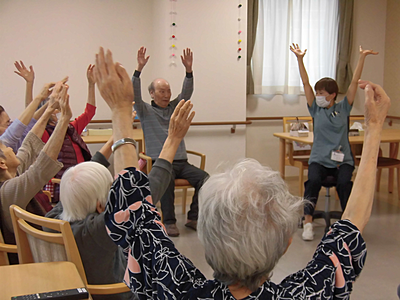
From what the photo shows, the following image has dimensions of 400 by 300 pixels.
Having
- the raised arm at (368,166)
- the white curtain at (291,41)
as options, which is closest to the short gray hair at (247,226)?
the raised arm at (368,166)

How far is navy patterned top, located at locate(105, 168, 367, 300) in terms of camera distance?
757 millimetres

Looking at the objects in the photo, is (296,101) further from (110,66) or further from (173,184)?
(110,66)

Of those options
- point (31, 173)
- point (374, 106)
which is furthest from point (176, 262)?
point (31, 173)

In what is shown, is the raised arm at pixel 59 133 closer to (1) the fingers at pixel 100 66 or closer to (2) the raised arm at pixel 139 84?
(1) the fingers at pixel 100 66

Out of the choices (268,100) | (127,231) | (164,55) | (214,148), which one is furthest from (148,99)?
(127,231)

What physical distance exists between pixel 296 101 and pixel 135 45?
2.33 metres

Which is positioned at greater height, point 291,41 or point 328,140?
point 291,41

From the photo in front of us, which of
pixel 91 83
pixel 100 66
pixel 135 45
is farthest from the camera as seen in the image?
pixel 135 45

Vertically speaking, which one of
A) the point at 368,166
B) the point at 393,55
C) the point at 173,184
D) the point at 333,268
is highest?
the point at 393,55

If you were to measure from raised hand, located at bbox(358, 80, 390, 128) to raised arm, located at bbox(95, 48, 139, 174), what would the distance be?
652 mm

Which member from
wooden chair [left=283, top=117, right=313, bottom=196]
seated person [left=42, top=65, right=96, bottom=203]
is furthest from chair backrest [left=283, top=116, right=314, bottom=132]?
seated person [left=42, top=65, right=96, bottom=203]

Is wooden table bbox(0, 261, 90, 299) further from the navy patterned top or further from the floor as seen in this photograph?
the floor

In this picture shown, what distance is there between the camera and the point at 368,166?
3.31ft

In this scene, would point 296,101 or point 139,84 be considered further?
point 296,101
